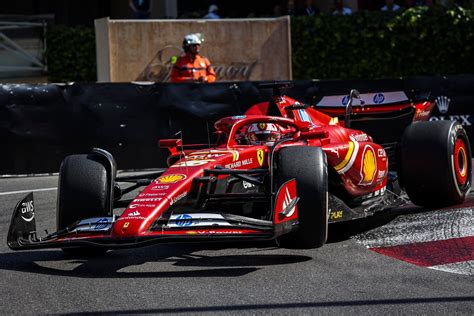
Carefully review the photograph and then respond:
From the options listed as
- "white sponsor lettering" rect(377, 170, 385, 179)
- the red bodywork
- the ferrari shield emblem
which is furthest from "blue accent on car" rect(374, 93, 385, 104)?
the ferrari shield emblem

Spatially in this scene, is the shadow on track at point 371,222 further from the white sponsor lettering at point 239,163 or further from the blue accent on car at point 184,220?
the blue accent on car at point 184,220

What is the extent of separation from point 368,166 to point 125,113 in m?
5.81

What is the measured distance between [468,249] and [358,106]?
10.6 ft

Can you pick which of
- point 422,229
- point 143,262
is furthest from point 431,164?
point 143,262

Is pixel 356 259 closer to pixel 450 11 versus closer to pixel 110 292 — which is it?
pixel 110 292

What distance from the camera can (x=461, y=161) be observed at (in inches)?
378

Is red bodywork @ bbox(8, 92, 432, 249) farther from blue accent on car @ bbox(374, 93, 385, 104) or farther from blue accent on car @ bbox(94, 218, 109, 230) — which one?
blue accent on car @ bbox(374, 93, 385, 104)

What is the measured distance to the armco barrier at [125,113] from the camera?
13.6 meters

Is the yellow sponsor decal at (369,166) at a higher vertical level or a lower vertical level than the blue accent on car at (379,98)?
lower

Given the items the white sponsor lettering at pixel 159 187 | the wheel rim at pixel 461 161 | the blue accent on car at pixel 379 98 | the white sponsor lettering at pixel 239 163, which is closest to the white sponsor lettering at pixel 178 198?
the white sponsor lettering at pixel 159 187

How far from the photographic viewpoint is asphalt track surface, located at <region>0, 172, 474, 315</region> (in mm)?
5750

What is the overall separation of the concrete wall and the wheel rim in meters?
9.42

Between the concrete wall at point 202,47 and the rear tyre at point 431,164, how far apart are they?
9.75 metres

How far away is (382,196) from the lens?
29.3 feet
